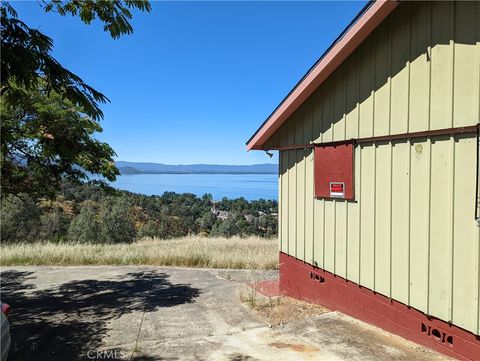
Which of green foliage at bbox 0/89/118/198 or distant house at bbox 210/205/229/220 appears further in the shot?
distant house at bbox 210/205/229/220

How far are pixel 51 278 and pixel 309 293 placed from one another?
6314 mm

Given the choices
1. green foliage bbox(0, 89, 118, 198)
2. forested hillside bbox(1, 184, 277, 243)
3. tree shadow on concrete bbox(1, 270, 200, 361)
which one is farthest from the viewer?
forested hillside bbox(1, 184, 277, 243)

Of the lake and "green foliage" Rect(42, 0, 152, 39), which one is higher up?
"green foliage" Rect(42, 0, 152, 39)

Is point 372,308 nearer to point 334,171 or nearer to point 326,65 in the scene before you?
point 334,171

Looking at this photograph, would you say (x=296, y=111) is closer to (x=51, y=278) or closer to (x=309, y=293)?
(x=309, y=293)

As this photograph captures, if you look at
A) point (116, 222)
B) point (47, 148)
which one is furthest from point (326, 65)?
point (116, 222)

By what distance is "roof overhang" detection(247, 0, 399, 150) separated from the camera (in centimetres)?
481

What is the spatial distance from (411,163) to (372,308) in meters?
2.01

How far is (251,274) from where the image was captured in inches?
379

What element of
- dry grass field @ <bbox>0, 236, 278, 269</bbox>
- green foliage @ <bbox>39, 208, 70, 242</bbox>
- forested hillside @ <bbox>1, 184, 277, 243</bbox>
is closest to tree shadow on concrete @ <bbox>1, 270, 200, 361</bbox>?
dry grass field @ <bbox>0, 236, 278, 269</bbox>

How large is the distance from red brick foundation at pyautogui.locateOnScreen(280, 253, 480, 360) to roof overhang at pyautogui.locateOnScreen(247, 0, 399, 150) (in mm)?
2417

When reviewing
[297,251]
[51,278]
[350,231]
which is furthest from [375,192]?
[51,278]

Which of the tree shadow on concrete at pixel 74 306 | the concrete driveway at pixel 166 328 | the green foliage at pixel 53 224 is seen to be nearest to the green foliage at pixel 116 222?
the green foliage at pixel 53 224

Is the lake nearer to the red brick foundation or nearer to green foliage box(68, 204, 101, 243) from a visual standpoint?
green foliage box(68, 204, 101, 243)
